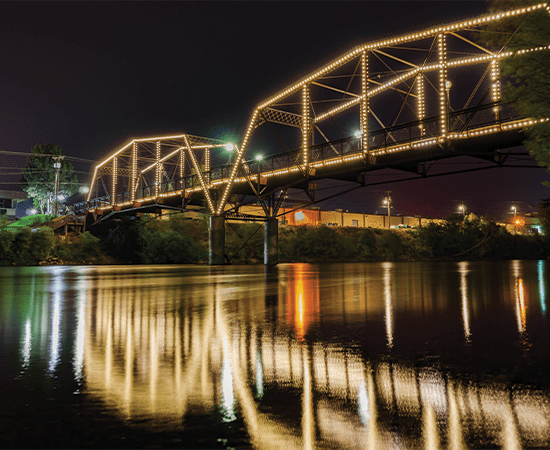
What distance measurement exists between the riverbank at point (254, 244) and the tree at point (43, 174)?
107 feet

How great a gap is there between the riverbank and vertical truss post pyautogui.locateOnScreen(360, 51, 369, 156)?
2250cm

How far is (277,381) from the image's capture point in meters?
3.91

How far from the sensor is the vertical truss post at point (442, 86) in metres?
25.3

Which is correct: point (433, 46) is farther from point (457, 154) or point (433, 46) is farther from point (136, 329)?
point (136, 329)

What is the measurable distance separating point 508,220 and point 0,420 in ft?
443

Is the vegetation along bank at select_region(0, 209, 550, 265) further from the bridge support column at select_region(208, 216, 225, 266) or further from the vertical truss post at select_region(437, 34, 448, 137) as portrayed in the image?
the vertical truss post at select_region(437, 34, 448, 137)

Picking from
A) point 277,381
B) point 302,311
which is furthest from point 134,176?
point 277,381

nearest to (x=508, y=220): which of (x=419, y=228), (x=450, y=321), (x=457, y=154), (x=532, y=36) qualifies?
(x=419, y=228)

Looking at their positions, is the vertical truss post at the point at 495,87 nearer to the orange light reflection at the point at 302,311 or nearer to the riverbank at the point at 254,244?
the orange light reflection at the point at 302,311

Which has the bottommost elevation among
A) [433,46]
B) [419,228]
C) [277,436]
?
[277,436]

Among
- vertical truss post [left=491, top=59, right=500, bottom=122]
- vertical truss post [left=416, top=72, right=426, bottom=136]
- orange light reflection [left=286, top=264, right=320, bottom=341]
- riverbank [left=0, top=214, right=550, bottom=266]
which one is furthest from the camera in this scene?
riverbank [left=0, top=214, right=550, bottom=266]

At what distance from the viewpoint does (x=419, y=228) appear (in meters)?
59.6

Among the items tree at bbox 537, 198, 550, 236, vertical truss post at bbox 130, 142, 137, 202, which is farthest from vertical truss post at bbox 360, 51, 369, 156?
vertical truss post at bbox 130, 142, 137, 202

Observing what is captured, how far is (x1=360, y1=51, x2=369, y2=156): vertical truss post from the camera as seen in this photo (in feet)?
97.0
